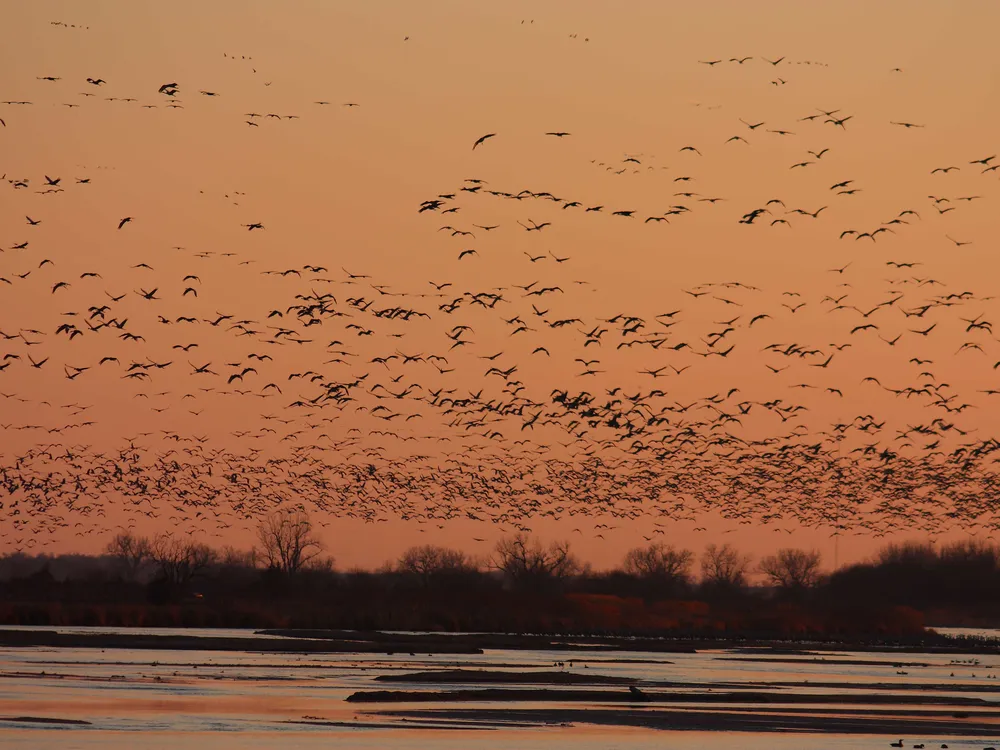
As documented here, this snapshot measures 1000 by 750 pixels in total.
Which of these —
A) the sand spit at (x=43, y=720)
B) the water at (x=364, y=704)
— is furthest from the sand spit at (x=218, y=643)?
the sand spit at (x=43, y=720)

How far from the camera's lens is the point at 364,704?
49812 millimetres

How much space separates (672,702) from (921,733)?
34.6ft

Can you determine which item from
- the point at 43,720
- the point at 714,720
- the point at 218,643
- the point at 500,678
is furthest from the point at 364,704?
the point at 218,643

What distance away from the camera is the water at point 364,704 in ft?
132

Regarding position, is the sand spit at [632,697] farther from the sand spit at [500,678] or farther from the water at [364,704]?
the sand spit at [500,678]

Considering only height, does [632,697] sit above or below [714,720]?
above

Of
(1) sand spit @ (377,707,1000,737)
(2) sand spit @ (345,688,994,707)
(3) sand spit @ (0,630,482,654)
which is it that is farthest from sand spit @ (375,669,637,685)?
(3) sand spit @ (0,630,482,654)

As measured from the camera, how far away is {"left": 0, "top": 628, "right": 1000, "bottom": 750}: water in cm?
4009

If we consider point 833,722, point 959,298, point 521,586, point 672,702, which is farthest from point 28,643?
point 521,586

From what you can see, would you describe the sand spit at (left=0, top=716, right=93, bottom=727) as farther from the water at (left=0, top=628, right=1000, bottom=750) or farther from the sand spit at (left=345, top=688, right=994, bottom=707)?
the sand spit at (left=345, top=688, right=994, bottom=707)

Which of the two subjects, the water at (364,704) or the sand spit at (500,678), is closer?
the water at (364,704)

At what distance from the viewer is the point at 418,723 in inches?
1747

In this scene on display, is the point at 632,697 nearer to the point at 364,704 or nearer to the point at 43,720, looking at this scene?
the point at 364,704

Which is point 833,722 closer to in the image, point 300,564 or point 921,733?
point 921,733
